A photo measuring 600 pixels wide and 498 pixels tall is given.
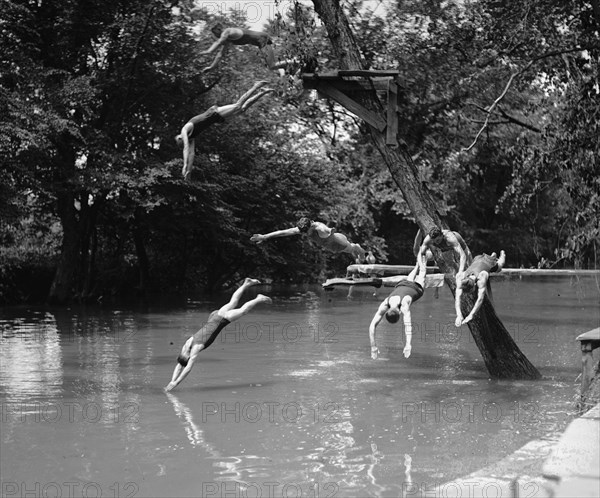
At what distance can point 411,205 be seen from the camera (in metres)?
14.3

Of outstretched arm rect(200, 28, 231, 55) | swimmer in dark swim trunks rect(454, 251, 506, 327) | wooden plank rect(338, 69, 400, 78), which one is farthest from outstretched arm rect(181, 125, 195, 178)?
swimmer in dark swim trunks rect(454, 251, 506, 327)

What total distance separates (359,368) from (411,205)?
3496 millimetres

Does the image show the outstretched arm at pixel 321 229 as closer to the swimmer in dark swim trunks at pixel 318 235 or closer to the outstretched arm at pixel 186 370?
the swimmer in dark swim trunks at pixel 318 235

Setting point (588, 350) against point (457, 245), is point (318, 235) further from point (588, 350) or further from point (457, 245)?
point (588, 350)

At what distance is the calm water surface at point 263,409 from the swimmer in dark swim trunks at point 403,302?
1260 millimetres

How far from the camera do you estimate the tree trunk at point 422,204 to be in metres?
14.2

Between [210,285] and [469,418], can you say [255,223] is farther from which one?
[469,418]

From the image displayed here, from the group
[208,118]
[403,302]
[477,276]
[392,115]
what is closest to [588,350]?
[477,276]

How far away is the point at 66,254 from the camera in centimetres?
2906

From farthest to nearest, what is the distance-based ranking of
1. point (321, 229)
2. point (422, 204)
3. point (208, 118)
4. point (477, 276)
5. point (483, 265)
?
point (422, 204), point (321, 229), point (483, 265), point (208, 118), point (477, 276)

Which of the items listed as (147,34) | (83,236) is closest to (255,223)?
(83,236)

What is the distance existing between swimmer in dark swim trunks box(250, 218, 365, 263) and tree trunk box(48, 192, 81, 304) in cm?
1777

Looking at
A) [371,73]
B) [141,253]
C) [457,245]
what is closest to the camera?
[457,245]

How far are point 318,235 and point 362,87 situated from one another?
2.83 metres
